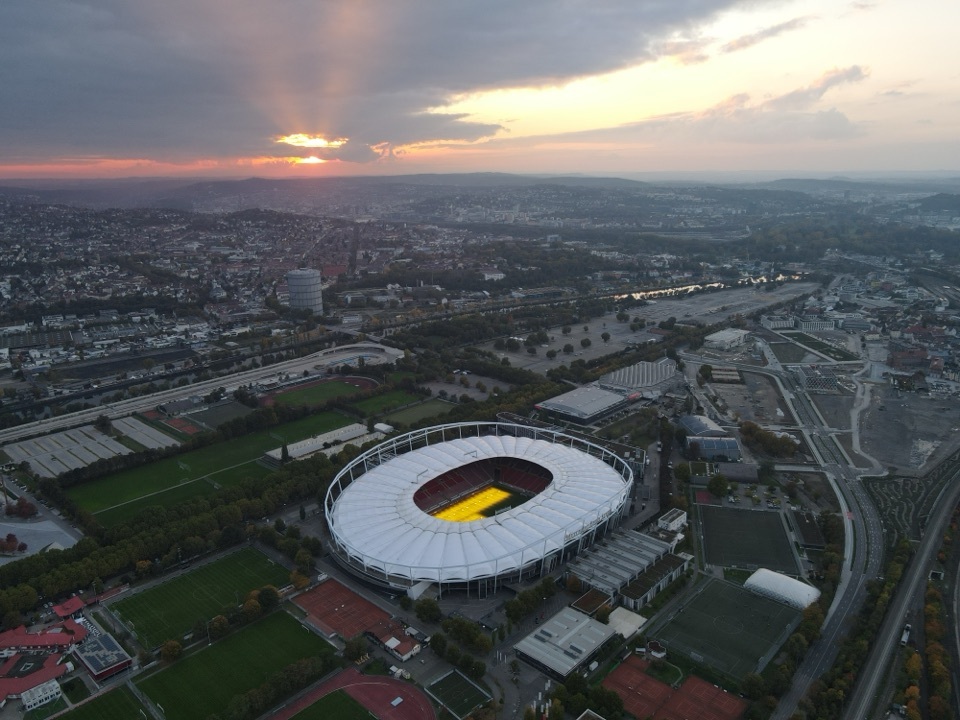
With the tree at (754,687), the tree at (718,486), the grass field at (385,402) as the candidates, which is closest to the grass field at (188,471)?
the grass field at (385,402)

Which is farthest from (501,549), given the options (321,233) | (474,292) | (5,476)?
(321,233)

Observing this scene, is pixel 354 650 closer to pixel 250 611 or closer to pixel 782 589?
pixel 250 611

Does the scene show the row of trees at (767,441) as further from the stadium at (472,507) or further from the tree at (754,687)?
the tree at (754,687)

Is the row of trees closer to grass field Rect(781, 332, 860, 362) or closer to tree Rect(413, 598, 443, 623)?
grass field Rect(781, 332, 860, 362)

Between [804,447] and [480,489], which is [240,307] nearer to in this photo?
[480,489]

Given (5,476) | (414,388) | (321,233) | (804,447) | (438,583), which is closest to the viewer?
(438,583)

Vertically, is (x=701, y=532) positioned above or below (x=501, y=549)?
below

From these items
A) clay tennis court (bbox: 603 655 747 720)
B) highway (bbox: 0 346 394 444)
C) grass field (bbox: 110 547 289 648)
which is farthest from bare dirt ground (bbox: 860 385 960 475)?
highway (bbox: 0 346 394 444)

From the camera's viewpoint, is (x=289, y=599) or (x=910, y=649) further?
(x=289, y=599)
